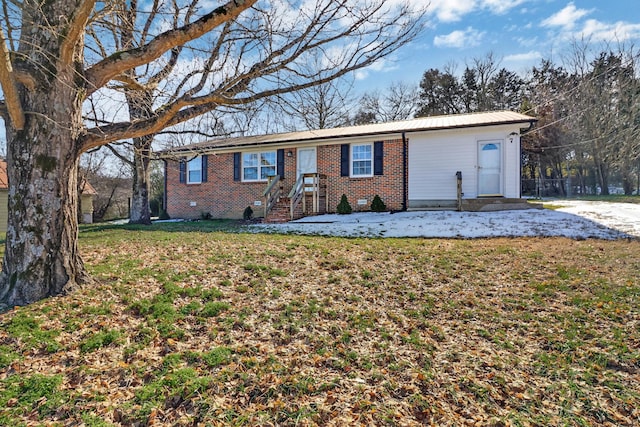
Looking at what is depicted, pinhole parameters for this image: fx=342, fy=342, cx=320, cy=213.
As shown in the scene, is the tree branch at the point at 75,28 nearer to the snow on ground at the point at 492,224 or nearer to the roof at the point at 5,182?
the snow on ground at the point at 492,224

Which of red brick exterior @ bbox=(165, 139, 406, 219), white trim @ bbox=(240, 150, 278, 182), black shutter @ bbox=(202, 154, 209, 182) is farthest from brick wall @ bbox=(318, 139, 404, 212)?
black shutter @ bbox=(202, 154, 209, 182)

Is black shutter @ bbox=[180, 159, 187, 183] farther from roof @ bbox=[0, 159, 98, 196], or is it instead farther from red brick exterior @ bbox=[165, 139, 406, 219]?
roof @ bbox=[0, 159, 98, 196]

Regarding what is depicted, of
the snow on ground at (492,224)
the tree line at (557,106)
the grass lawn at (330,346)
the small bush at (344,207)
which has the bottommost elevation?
the grass lawn at (330,346)

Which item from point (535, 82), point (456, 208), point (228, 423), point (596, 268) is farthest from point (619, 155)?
point (228, 423)

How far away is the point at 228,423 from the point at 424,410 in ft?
4.58

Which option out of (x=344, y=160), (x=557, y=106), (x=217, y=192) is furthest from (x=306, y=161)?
(x=557, y=106)

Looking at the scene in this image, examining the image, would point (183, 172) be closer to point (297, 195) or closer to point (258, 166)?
point (258, 166)

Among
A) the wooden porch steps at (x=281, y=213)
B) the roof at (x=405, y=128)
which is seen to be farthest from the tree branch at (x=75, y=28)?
the wooden porch steps at (x=281, y=213)

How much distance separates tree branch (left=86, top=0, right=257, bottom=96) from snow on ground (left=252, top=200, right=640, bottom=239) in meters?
5.90

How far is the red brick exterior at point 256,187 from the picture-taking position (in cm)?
1298

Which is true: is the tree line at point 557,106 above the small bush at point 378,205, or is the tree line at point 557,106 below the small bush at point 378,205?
above

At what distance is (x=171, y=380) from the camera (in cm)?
270

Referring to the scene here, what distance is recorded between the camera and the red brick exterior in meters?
13.0

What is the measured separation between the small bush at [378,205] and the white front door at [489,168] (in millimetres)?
3400
